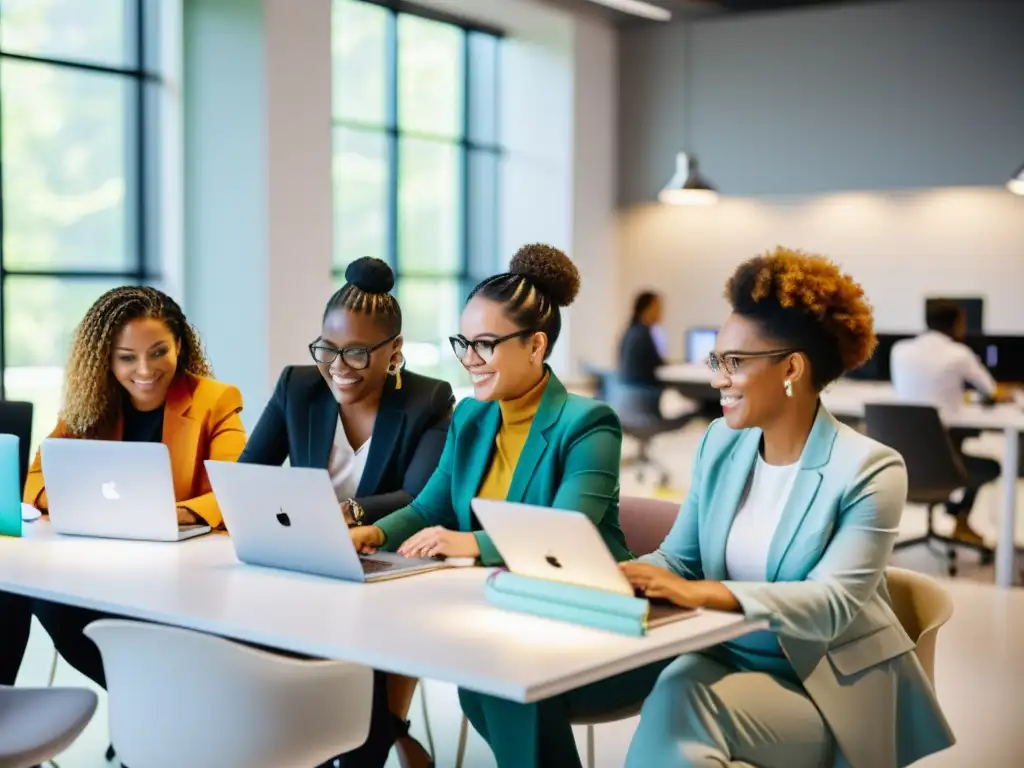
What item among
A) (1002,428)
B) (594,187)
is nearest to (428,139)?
(594,187)

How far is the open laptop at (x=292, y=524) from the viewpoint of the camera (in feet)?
8.21

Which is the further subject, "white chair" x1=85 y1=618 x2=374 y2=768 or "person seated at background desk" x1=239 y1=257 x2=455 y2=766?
"person seated at background desk" x1=239 y1=257 x2=455 y2=766

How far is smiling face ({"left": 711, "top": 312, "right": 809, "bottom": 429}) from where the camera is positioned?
244 cm

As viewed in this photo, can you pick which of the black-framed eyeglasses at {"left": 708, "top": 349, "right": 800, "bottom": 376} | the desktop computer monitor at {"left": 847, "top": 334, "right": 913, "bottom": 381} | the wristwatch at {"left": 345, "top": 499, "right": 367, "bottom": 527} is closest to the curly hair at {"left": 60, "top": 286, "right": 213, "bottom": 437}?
the wristwatch at {"left": 345, "top": 499, "right": 367, "bottom": 527}

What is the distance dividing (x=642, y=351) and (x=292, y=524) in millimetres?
6544

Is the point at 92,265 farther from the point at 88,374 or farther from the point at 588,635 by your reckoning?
the point at 588,635

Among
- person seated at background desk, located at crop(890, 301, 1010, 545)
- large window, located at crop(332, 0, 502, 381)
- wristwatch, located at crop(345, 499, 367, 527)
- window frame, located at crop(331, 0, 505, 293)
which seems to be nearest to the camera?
wristwatch, located at crop(345, 499, 367, 527)

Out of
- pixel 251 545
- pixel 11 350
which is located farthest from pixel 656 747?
pixel 11 350

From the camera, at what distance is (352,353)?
322 cm

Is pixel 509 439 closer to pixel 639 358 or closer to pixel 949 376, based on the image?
pixel 949 376

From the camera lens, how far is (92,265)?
7.38m

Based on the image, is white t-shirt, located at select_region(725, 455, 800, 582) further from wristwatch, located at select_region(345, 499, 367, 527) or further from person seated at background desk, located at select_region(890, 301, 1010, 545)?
person seated at background desk, located at select_region(890, 301, 1010, 545)

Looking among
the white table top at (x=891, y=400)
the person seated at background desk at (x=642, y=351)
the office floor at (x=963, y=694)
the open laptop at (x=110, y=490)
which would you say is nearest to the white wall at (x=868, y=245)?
the person seated at background desk at (x=642, y=351)

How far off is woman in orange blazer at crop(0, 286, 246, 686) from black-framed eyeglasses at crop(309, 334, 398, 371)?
43 cm
